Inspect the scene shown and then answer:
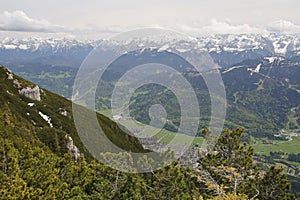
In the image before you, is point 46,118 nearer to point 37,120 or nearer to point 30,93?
point 37,120

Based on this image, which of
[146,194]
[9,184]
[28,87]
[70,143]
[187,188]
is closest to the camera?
[9,184]

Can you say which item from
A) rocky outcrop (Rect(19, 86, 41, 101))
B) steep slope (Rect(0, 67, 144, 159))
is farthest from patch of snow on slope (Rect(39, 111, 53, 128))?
rocky outcrop (Rect(19, 86, 41, 101))

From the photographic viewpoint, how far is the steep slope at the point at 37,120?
72812 mm

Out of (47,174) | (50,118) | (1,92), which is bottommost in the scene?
(50,118)

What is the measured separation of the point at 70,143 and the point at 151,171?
1620 inches

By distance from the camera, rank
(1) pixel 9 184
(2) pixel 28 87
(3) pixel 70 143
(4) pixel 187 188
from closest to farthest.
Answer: (1) pixel 9 184 → (4) pixel 187 188 → (3) pixel 70 143 → (2) pixel 28 87

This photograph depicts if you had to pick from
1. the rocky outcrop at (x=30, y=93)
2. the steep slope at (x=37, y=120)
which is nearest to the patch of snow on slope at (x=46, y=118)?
the steep slope at (x=37, y=120)

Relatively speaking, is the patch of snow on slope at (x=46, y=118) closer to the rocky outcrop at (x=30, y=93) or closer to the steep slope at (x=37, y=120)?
the steep slope at (x=37, y=120)

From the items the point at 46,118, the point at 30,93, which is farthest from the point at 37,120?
the point at 30,93

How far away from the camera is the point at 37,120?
95625mm

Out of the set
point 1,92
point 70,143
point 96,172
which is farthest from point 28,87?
point 96,172

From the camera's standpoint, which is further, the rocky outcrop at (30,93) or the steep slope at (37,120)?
the rocky outcrop at (30,93)

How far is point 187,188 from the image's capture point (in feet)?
128

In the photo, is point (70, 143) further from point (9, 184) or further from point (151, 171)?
point (9, 184)
